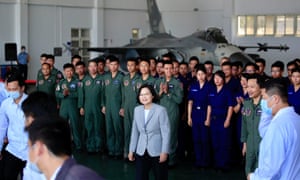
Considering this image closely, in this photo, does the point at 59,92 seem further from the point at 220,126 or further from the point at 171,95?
the point at 220,126

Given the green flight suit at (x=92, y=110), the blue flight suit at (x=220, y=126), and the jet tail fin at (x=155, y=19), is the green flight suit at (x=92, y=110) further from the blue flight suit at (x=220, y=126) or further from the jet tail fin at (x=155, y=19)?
the jet tail fin at (x=155, y=19)

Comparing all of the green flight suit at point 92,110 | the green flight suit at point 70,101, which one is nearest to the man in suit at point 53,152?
the green flight suit at point 92,110

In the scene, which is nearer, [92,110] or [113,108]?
[113,108]

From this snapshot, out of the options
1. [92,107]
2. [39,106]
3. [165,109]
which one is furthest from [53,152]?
[92,107]

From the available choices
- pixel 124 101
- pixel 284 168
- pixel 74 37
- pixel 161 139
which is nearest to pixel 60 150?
pixel 284 168

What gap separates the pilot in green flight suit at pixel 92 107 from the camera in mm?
8289

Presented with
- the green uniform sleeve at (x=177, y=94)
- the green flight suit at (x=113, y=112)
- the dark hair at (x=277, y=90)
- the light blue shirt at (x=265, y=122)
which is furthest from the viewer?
the green flight suit at (x=113, y=112)

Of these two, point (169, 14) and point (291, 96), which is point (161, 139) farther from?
point (169, 14)

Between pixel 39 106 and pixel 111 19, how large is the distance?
21.9 m

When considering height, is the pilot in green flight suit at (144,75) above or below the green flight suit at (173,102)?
above

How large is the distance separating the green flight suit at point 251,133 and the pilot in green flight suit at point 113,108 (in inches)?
93.6

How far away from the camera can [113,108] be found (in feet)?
26.5

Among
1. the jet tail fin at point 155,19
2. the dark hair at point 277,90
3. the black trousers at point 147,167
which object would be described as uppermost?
the jet tail fin at point 155,19

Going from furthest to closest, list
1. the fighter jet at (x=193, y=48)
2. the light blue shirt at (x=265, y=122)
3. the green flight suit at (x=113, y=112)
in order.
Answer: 1. the fighter jet at (x=193, y=48)
2. the green flight suit at (x=113, y=112)
3. the light blue shirt at (x=265, y=122)
